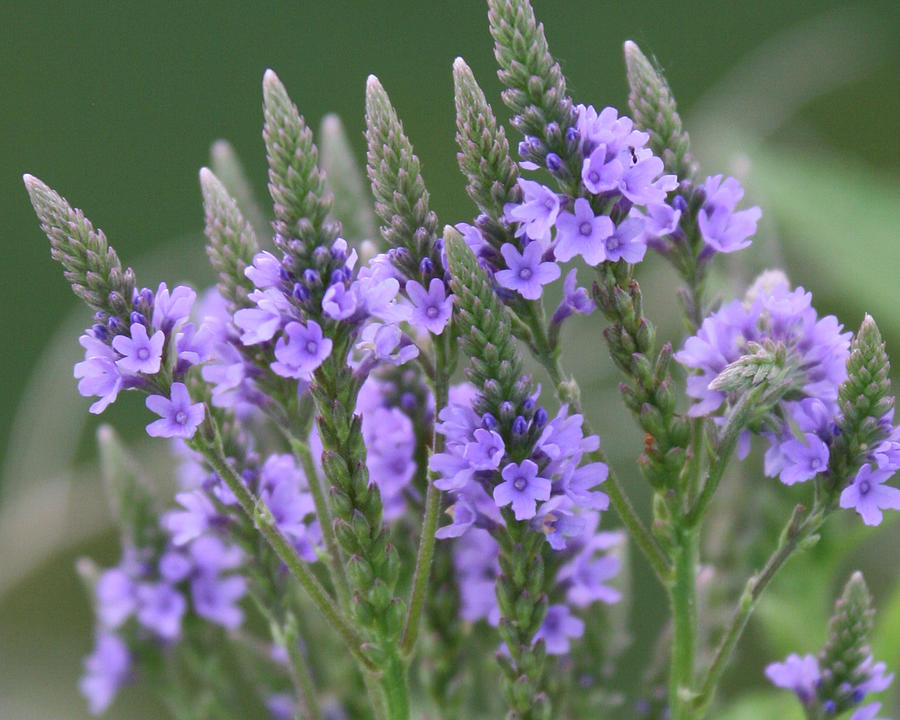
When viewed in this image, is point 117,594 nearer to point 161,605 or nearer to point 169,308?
point 161,605

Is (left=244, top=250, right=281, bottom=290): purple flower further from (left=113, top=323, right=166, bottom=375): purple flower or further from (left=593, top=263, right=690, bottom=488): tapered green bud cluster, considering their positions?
(left=593, top=263, right=690, bottom=488): tapered green bud cluster

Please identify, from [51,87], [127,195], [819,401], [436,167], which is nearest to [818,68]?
[436,167]

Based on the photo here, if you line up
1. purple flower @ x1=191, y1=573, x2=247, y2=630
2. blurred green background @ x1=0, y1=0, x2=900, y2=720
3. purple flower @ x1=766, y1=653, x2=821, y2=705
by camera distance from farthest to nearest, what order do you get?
blurred green background @ x1=0, y1=0, x2=900, y2=720 → purple flower @ x1=191, y1=573, x2=247, y2=630 → purple flower @ x1=766, y1=653, x2=821, y2=705

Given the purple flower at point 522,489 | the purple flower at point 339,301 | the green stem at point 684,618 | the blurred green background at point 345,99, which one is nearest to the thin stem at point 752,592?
the green stem at point 684,618

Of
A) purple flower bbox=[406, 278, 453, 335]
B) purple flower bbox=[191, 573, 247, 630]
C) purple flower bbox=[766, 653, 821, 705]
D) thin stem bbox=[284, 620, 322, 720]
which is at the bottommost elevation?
purple flower bbox=[766, 653, 821, 705]

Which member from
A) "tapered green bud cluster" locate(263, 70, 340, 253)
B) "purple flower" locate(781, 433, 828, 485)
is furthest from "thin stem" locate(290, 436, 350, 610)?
"purple flower" locate(781, 433, 828, 485)

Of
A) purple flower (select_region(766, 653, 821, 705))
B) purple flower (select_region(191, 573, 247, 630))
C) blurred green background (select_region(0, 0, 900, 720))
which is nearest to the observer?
purple flower (select_region(766, 653, 821, 705))

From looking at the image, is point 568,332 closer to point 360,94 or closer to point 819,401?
point 819,401
